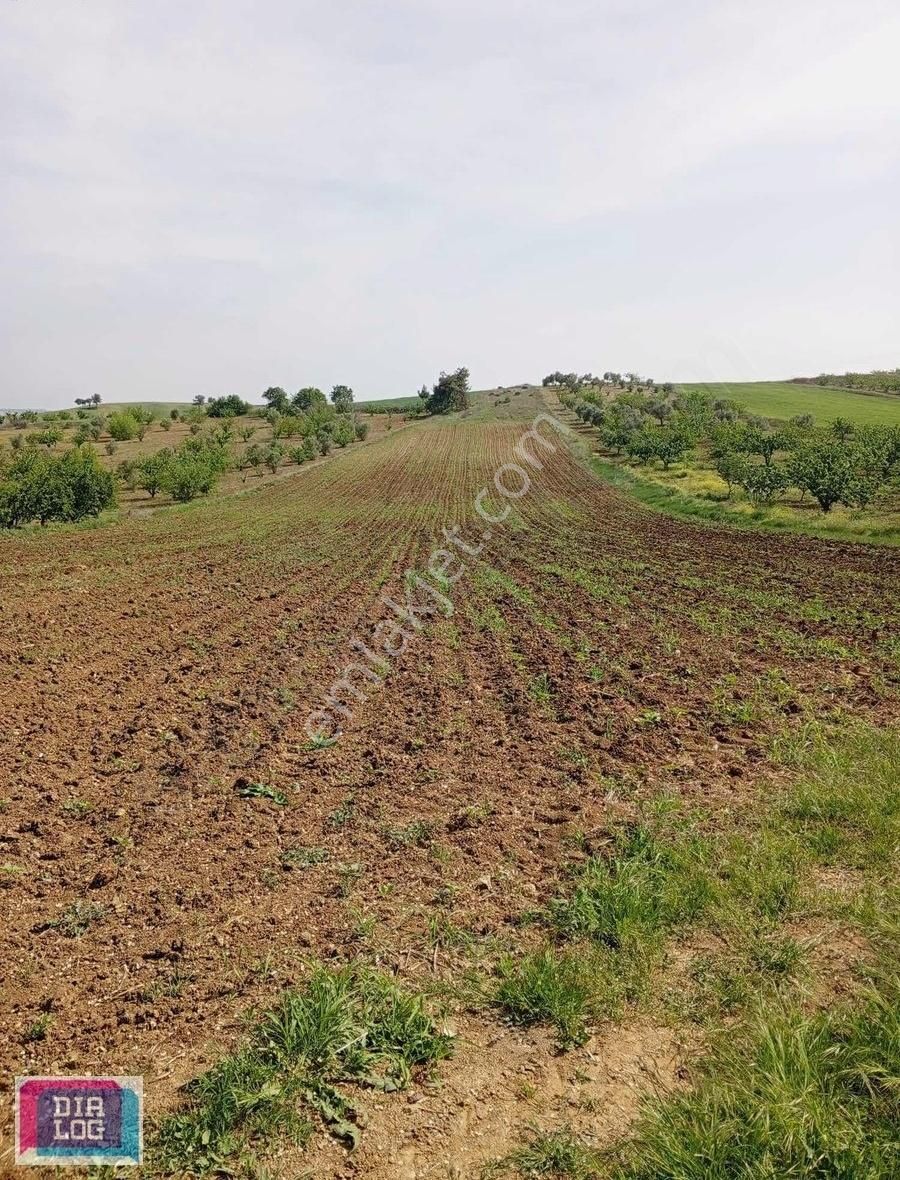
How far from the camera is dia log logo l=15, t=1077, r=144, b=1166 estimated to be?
3.19m

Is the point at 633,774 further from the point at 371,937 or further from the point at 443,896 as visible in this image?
the point at 371,937

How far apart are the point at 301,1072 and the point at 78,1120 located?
1.17m

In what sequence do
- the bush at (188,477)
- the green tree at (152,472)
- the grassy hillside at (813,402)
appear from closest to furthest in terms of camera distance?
1. the bush at (188,477)
2. the green tree at (152,472)
3. the grassy hillside at (813,402)

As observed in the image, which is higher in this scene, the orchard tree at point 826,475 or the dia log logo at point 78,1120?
the orchard tree at point 826,475

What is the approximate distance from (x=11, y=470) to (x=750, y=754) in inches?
1666

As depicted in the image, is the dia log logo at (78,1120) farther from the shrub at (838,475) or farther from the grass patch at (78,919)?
the shrub at (838,475)

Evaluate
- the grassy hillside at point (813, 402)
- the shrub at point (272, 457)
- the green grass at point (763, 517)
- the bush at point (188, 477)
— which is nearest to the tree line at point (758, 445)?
the green grass at point (763, 517)

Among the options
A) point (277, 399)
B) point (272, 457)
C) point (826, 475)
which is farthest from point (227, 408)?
point (826, 475)

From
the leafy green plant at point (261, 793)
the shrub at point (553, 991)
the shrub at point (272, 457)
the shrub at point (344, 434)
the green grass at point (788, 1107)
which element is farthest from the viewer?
the shrub at point (344, 434)

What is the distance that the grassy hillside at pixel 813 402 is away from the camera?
2864 inches

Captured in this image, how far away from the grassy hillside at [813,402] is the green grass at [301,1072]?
72.1 m

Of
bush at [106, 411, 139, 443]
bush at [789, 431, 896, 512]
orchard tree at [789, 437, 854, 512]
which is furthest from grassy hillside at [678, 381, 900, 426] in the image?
bush at [106, 411, 139, 443]

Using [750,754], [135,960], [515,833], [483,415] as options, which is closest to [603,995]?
[515,833]

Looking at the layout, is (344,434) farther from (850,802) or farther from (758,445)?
(850,802)
